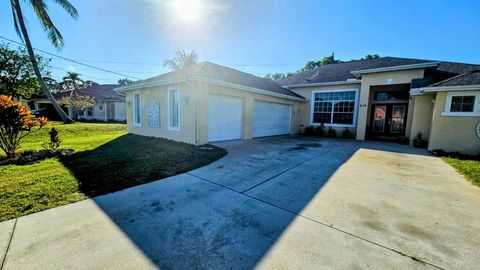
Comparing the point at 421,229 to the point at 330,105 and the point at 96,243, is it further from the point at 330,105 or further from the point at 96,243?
the point at 330,105

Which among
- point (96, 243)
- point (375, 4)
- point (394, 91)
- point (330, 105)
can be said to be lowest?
point (96, 243)

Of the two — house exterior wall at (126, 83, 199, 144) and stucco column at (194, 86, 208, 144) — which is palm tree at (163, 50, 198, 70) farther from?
stucco column at (194, 86, 208, 144)

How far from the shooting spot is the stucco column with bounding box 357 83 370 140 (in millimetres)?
12023

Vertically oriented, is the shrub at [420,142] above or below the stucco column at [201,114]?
below

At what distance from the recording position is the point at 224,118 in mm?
10062

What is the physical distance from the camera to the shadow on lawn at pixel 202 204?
2242mm

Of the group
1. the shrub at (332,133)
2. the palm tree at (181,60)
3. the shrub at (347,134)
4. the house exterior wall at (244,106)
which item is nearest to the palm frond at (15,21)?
the palm tree at (181,60)

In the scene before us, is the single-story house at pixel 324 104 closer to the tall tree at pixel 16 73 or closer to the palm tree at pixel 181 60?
the palm tree at pixel 181 60

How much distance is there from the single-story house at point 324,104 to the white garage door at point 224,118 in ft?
0.15

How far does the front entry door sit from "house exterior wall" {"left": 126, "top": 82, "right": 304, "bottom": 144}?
7430 mm

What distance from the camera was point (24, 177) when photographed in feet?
15.1

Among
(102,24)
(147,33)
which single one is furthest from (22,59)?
(147,33)

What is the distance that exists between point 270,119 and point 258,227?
1058 centimetres

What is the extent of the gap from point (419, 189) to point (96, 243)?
591 centimetres
